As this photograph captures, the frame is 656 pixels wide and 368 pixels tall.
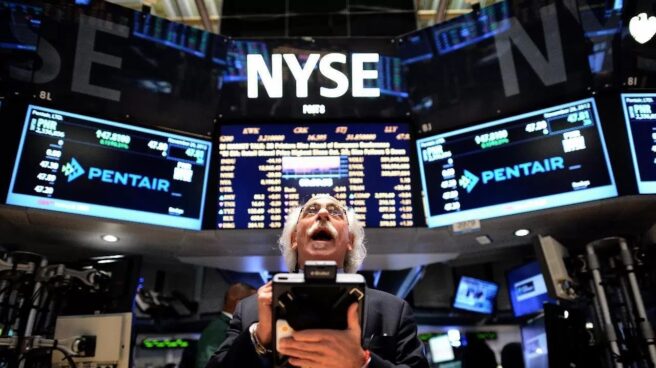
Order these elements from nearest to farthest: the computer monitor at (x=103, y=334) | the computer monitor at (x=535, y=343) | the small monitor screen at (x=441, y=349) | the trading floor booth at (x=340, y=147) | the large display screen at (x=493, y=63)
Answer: the computer monitor at (x=103, y=334) < the trading floor booth at (x=340, y=147) < the large display screen at (x=493, y=63) < the computer monitor at (x=535, y=343) < the small monitor screen at (x=441, y=349)

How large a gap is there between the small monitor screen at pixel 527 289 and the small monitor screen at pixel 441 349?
7.14 feet

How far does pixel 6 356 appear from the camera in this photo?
3.13 m

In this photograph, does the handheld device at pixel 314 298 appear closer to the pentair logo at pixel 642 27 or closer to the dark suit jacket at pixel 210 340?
the dark suit jacket at pixel 210 340

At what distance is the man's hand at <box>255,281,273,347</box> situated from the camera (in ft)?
4.72

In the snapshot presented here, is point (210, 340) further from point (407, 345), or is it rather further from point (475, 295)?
point (475, 295)

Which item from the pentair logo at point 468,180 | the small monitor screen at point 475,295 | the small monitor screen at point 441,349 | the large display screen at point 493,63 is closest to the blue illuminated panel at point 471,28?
the large display screen at point 493,63

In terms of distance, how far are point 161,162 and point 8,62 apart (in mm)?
1363

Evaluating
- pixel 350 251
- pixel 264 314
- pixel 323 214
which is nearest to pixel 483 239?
pixel 350 251

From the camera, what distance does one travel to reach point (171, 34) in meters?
4.62

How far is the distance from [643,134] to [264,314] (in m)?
3.55

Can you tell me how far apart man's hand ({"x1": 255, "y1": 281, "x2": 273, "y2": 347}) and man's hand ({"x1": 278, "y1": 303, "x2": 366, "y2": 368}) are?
115 millimetres

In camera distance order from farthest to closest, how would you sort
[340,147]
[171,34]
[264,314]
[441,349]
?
[441,349] < [171,34] < [340,147] < [264,314]

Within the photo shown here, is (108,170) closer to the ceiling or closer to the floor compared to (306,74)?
closer to the floor

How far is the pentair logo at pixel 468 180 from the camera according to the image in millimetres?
4238
